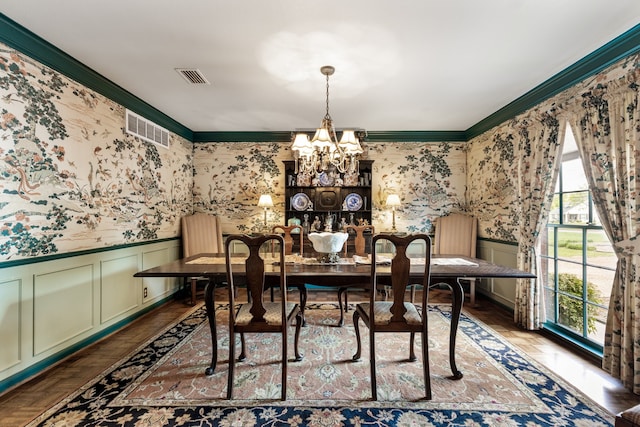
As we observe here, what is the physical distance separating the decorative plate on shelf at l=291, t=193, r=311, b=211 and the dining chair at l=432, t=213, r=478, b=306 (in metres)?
2.07

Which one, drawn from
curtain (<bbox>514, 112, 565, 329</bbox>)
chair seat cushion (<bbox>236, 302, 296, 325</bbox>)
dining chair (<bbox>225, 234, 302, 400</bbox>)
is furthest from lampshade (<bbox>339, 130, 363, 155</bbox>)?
curtain (<bbox>514, 112, 565, 329</bbox>)

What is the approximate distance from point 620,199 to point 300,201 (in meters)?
3.58

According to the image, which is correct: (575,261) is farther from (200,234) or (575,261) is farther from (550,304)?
(200,234)

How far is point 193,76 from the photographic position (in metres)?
2.75

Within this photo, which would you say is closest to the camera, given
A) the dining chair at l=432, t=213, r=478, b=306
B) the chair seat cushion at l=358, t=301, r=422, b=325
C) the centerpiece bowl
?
the chair seat cushion at l=358, t=301, r=422, b=325

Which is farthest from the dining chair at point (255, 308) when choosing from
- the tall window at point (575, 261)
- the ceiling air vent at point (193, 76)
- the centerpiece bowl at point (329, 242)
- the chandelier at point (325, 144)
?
the tall window at point (575, 261)

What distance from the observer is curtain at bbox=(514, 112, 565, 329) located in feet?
9.02

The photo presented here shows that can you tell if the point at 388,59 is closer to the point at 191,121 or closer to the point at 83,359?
the point at 191,121

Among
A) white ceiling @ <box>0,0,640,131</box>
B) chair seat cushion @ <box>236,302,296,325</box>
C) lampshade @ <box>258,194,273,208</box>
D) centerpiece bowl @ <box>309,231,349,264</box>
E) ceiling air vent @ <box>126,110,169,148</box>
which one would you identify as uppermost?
white ceiling @ <box>0,0,640,131</box>

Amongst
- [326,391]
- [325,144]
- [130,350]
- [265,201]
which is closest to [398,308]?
[326,391]

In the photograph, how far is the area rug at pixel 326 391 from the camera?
1688mm

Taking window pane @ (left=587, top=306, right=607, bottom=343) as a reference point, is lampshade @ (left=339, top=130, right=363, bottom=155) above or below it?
above

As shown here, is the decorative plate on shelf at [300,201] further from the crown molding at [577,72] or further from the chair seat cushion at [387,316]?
the crown molding at [577,72]

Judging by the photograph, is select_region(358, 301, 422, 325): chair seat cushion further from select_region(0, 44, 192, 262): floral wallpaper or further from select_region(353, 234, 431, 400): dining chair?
select_region(0, 44, 192, 262): floral wallpaper
